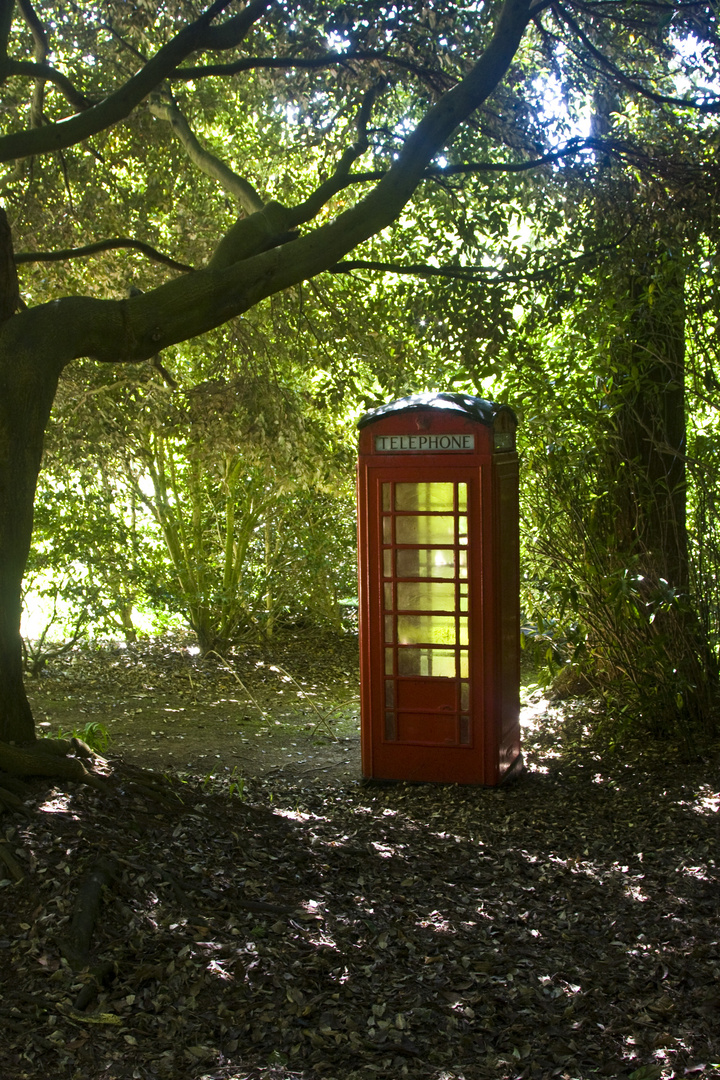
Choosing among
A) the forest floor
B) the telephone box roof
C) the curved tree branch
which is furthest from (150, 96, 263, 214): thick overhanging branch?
the forest floor

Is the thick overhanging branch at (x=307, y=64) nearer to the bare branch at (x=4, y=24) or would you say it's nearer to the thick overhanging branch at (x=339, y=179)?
the thick overhanging branch at (x=339, y=179)

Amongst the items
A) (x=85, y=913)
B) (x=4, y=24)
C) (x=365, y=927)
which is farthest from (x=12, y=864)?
(x=4, y=24)

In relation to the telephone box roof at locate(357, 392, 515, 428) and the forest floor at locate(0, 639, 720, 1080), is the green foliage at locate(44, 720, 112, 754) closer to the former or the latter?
the forest floor at locate(0, 639, 720, 1080)

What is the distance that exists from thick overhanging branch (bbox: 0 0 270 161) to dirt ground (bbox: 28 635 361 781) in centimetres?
399

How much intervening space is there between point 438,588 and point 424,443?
0.91 m

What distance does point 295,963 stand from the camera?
11.9ft

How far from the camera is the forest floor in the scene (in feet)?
10.4

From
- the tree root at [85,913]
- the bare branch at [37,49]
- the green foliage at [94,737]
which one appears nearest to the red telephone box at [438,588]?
the green foliage at [94,737]

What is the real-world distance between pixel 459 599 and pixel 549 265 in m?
2.59

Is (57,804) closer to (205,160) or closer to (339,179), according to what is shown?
(339,179)

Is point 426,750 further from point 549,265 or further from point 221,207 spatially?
point 221,207

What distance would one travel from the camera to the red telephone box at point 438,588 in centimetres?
591

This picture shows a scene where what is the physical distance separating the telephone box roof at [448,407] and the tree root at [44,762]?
2603 millimetres

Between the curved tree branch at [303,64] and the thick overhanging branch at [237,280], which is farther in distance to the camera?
the curved tree branch at [303,64]
